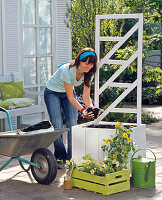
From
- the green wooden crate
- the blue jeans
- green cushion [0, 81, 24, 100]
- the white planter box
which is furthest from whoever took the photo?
green cushion [0, 81, 24, 100]

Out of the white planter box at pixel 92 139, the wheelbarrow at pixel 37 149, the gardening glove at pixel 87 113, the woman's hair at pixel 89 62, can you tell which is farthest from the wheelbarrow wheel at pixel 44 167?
the woman's hair at pixel 89 62

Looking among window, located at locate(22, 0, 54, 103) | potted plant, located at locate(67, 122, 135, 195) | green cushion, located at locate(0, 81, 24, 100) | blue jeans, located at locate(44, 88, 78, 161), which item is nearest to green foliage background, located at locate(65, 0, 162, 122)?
window, located at locate(22, 0, 54, 103)

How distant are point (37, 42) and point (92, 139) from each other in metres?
4.01

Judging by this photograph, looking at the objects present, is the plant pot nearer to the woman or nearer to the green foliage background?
the woman

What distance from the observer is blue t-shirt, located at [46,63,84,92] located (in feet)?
16.5

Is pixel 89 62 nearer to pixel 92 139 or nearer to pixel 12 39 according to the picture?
pixel 92 139

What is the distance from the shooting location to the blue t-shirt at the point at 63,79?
503 centimetres

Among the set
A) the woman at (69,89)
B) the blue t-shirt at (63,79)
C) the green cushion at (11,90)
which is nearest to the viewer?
the woman at (69,89)

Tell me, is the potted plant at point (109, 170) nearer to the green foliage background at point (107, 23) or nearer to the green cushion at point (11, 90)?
the green cushion at point (11, 90)

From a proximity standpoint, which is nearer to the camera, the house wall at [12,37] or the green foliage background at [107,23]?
the house wall at [12,37]

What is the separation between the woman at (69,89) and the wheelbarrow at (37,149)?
507 mm

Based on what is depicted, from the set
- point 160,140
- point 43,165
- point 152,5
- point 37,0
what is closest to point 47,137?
point 43,165

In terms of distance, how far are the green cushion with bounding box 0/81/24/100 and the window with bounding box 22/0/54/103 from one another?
0.57 meters


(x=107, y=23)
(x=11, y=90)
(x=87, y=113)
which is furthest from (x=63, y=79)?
(x=107, y=23)
